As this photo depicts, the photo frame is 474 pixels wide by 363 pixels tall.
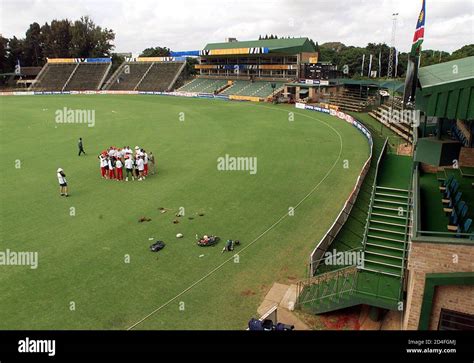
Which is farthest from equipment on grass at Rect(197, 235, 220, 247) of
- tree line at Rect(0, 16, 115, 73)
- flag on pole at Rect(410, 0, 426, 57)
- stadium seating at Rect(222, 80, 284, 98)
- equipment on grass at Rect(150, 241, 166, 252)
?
tree line at Rect(0, 16, 115, 73)

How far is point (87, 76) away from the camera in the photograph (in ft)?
285

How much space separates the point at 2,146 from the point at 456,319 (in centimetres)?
3127

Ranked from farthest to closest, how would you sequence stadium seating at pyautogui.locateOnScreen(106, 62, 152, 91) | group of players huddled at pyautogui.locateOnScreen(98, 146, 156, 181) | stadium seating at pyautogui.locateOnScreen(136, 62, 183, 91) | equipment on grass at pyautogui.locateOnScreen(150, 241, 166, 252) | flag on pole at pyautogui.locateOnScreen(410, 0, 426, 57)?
stadium seating at pyautogui.locateOnScreen(106, 62, 152, 91) → stadium seating at pyautogui.locateOnScreen(136, 62, 183, 91) → group of players huddled at pyautogui.locateOnScreen(98, 146, 156, 181) → equipment on grass at pyautogui.locateOnScreen(150, 241, 166, 252) → flag on pole at pyautogui.locateOnScreen(410, 0, 426, 57)

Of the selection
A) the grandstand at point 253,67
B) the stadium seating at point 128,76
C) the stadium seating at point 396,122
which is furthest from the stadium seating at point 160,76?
the stadium seating at point 396,122

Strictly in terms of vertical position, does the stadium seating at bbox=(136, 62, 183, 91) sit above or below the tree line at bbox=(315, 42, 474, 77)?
below

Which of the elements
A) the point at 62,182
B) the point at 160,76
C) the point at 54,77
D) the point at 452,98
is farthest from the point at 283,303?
the point at 54,77

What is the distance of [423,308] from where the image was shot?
821cm

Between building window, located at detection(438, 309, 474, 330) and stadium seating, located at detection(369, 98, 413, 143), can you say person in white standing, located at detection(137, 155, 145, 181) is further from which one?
stadium seating, located at detection(369, 98, 413, 143)

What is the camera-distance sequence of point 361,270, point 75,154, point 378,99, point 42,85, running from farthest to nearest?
point 42,85
point 378,99
point 75,154
point 361,270

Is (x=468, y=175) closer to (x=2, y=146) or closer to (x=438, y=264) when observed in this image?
(x=438, y=264)

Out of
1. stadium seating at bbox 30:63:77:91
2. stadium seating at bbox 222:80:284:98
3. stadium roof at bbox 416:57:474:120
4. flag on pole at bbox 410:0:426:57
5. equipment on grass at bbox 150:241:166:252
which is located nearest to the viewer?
stadium roof at bbox 416:57:474:120

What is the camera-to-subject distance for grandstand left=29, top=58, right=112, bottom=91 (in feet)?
277

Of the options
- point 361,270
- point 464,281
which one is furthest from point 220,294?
point 464,281

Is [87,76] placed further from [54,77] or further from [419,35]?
[419,35]
